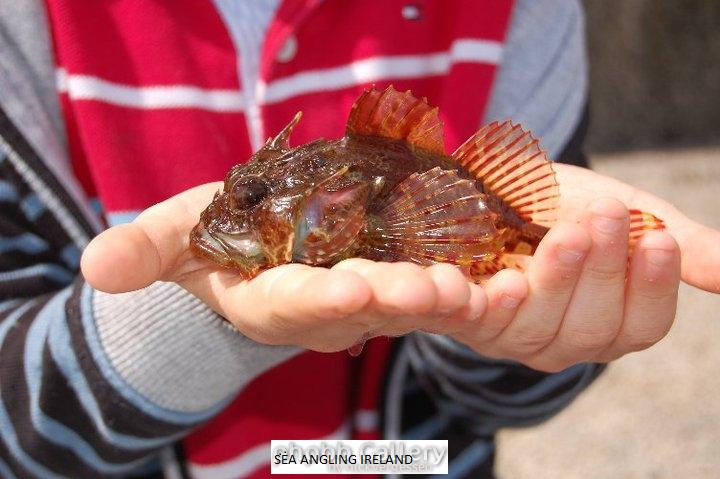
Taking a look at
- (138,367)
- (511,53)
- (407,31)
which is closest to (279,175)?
(138,367)

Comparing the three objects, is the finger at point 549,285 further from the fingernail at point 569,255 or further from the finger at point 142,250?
the finger at point 142,250

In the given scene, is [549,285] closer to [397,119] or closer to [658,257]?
[658,257]

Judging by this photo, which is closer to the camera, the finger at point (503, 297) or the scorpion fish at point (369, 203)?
the finger at point (503, 297)

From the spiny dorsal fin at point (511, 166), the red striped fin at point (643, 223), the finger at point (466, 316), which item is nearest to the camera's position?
the finger at point (466, 316)

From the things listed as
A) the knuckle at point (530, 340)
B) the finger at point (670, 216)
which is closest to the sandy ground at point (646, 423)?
the finger at point (670, 216)

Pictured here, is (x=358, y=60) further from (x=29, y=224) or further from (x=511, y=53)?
(x=29, y=224)

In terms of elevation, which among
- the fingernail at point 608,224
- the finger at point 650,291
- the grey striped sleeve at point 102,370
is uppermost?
the fingernail at point 608,224

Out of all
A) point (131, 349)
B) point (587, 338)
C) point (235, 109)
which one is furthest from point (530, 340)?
point (235, 109)
